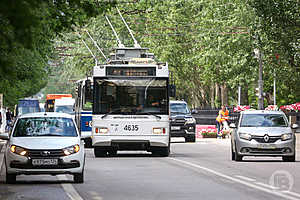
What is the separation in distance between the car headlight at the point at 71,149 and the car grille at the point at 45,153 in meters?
0.10

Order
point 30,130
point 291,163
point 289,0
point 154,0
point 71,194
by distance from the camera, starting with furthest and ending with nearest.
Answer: point 154,0, point 289,0, point 291,163, point 30,130, point 71,194

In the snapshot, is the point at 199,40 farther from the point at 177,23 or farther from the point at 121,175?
the point at 121,175

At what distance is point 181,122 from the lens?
3975 cm

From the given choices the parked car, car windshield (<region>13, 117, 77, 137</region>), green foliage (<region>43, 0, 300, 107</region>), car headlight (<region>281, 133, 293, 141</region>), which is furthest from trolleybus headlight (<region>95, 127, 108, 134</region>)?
green foliage (<region>43, 0, 300, 107</region>)

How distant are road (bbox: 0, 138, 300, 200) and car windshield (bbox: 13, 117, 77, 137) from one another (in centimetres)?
99

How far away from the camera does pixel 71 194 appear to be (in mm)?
14883

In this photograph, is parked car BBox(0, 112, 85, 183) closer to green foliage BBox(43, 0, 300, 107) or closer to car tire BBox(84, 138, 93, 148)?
car tire BBox(84, 138, 93, 148)

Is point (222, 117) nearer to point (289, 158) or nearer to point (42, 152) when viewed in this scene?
point (289, 158)

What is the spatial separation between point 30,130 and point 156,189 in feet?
10.3

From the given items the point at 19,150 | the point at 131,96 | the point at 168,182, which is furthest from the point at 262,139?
the point at 19,150

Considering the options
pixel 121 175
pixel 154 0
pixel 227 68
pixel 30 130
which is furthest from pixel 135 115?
pixel 154 0

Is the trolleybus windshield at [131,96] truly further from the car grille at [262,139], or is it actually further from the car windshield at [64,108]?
the car windshield at [64,108]

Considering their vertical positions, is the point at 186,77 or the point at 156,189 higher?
the point at 186,77

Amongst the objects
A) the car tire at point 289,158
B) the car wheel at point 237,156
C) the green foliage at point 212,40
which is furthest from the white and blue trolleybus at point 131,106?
the green foliage at point 212,40
